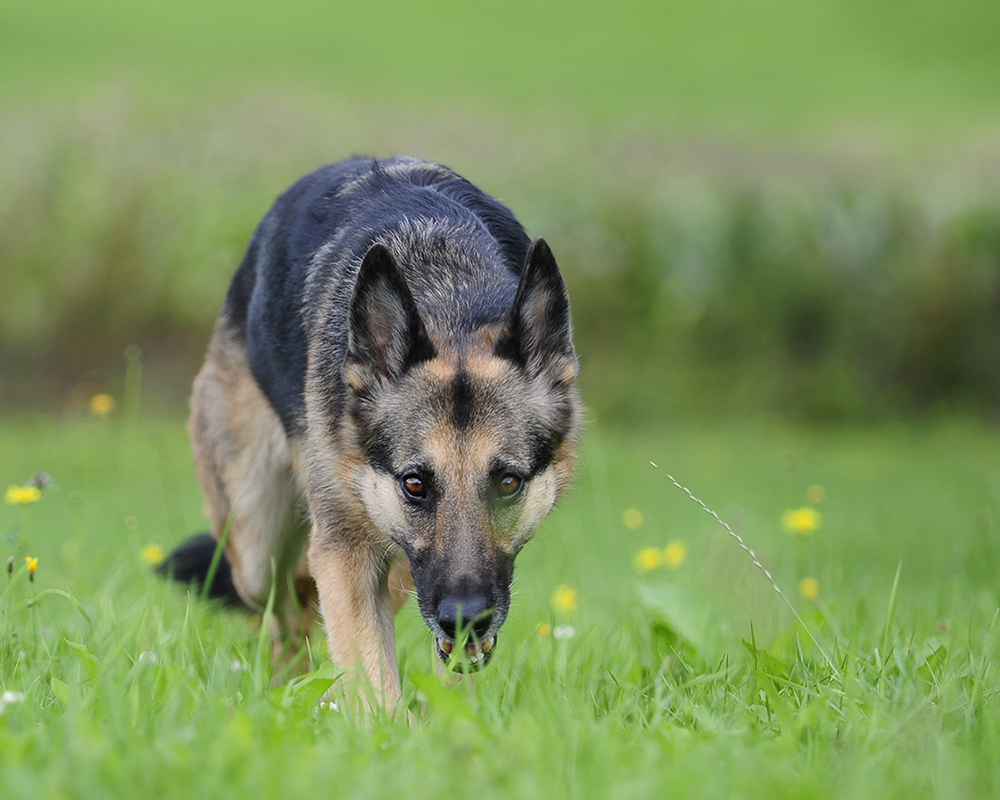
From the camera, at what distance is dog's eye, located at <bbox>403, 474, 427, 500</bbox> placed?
353 centimetres

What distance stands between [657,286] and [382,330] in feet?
30.7

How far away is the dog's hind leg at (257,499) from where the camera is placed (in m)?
4.83

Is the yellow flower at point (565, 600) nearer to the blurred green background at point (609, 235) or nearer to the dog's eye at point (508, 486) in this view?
the dog's eye at point (508, 486)

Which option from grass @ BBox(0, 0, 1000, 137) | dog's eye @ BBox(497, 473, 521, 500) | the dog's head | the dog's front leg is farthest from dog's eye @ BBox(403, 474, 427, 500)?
grass @ BBox(0, 0, 1000, 137)

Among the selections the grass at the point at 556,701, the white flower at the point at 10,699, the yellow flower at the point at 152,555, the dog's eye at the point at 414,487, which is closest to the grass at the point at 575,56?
the yellow flower at the point at 152,555

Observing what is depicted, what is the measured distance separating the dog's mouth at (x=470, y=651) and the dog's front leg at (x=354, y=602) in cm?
28

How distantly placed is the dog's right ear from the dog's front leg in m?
0.63

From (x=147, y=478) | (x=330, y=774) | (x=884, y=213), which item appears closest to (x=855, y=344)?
(x=884, y=213)

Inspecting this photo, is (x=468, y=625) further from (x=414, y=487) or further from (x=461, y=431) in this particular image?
(x=461, y=431)

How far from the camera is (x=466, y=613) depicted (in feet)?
10.6

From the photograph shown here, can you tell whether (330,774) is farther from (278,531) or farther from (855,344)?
(855,344)

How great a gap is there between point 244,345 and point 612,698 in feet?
8.48

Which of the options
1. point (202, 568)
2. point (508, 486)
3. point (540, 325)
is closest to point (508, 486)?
point (508, 486)

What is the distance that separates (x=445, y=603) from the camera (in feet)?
10.7
